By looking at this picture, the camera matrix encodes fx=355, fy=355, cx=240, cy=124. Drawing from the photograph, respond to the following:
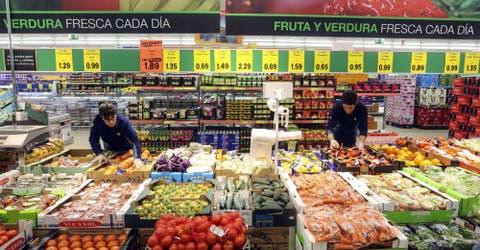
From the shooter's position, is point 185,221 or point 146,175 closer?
point 185,221

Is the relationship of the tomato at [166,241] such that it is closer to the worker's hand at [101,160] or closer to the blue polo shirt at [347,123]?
the worker's hand at [101,160]

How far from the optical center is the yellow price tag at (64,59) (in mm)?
5582

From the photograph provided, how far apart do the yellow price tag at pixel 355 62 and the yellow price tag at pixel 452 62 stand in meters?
1.45

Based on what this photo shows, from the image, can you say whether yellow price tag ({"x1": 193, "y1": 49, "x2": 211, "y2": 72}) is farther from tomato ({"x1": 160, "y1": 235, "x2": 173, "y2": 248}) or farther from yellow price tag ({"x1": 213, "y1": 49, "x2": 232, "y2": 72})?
tomato ({"x1": 160, "y1": 235, "x2": 173, "y2": 248})

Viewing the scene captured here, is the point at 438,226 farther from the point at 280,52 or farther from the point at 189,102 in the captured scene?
the point at 189,102

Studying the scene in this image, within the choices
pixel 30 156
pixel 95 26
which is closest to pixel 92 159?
pixel 30 156

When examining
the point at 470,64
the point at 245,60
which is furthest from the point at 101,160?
the point at 470,64

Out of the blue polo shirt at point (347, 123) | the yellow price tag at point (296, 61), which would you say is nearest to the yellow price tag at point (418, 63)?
the blue polo shirt at point (347, 123)

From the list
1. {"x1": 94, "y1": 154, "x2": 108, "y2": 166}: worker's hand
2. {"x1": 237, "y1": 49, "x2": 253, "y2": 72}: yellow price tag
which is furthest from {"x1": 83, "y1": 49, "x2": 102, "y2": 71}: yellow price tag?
{"x1": 237, "y1": 49, "x2": 253, "y2": 72}: yellow price tag

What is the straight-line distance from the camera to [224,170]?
3994mm

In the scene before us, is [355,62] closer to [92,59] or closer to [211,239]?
[92,59]

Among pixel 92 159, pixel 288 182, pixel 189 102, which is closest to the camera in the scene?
pixel 288 182

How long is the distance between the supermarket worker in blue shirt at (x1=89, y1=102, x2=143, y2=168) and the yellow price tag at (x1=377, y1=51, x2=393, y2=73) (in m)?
4.35

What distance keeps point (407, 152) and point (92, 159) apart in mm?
4552
